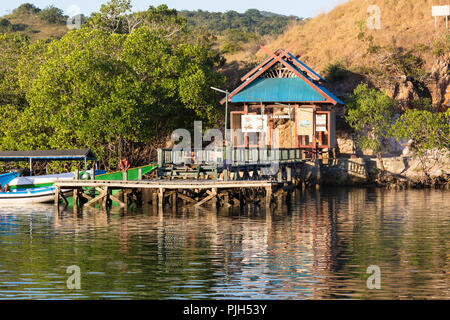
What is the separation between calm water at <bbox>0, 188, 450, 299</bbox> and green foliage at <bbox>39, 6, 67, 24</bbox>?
4415 inches

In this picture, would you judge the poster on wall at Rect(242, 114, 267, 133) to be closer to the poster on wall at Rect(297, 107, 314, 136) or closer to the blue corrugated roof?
the blue corrugated roof

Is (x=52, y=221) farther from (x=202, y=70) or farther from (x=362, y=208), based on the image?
(x=202, y=70)

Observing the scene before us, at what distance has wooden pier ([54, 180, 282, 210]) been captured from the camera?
45.0 meters

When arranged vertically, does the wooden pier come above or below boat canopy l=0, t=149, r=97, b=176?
below

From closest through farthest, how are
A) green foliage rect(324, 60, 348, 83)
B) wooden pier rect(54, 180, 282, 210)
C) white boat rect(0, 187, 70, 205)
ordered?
1. wooden pier rect(54, 180, 282, 210)
2. white boat rect(0, 187, 70, 205)
3. green foliage rect(324, 60, 348, 83)

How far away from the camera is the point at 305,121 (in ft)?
225

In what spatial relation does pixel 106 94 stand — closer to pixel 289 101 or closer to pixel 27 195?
pixel 27 195

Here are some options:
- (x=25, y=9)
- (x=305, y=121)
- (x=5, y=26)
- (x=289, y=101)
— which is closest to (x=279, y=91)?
(x=289, y=101)

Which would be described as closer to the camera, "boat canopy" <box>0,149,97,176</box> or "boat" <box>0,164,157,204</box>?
"boat" <box>0,164,157,204</box>

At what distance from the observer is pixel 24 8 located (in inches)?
6403

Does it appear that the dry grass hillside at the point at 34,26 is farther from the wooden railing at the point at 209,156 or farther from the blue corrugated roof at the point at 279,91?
the wooden railing at the point at 209,156

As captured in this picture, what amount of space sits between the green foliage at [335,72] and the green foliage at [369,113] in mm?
12137

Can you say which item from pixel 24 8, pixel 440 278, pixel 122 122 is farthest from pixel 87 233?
pixel 24 8

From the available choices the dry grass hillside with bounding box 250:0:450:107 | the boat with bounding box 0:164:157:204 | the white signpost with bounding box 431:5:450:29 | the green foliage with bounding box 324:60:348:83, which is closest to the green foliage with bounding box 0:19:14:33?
the dry grass hillside with bounding box 250:0:450:107
